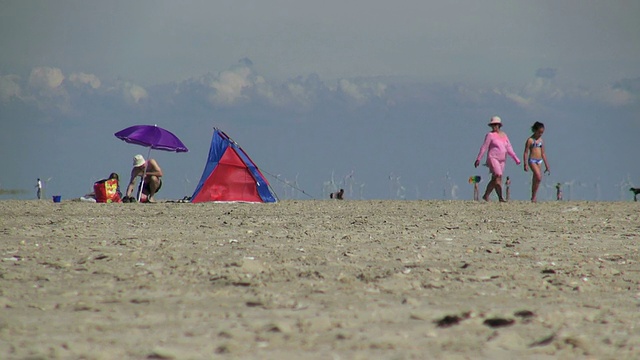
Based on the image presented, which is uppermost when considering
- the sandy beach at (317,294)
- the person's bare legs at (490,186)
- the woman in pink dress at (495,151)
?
the woman in pink dress at (495,151)

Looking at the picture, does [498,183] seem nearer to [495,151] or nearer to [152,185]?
[495,151]

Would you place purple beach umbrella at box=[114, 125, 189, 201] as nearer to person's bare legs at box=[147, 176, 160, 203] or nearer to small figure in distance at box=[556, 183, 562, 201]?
person's bare legs at box=[147, 176, 160, 203]

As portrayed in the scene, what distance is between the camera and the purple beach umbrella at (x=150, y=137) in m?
18.7

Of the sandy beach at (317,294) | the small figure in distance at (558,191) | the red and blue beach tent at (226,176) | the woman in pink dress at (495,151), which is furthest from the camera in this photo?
the small figure in distance at (558,191)

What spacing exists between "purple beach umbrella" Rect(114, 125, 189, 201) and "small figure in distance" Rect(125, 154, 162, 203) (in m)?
0.15

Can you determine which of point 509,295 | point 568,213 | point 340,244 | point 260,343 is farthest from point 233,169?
point 260,343

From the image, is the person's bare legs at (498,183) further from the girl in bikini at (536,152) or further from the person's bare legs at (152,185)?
the person's bare legs at (152,185)

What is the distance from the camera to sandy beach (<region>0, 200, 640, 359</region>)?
3.72 metres

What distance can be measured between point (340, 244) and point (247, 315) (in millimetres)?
3717

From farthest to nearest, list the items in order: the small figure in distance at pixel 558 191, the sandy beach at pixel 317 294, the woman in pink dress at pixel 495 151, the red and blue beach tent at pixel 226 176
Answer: the small figure in distance at pixel 558 191 → the red and blue beach tent at pixel 226 176 → the woman in pink dress at pixel 495 151 → the sandy beach at pixel 317 294

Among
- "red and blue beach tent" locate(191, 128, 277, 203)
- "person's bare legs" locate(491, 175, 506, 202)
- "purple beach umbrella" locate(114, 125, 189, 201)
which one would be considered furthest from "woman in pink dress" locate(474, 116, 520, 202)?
"purple beach umbrella" locate(114, 125, 189, 201)

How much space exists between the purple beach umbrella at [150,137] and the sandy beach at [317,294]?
9.03 metres

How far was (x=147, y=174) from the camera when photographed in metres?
18.5

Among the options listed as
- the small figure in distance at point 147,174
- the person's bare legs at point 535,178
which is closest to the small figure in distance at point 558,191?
the person's bare legs at point 535,178
